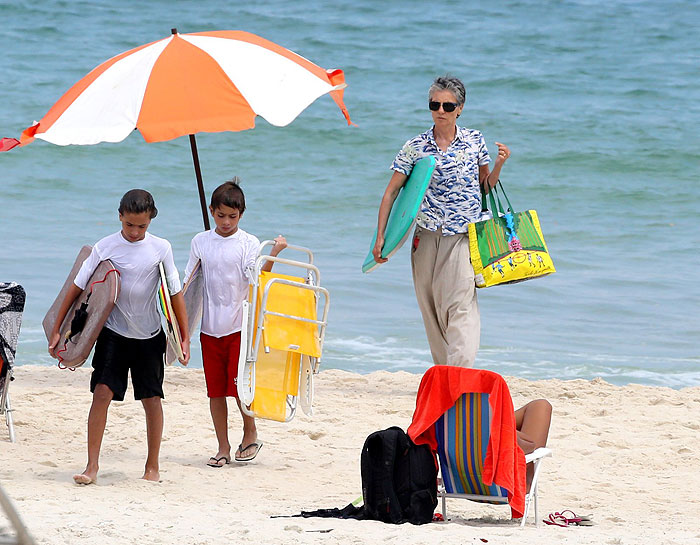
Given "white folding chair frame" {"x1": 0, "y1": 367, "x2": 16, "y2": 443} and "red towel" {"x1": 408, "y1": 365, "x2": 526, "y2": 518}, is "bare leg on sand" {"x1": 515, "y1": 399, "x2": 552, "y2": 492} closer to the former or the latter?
"red towel" {"x1": 408, "y1": 365, "x2": 526, "y2": 518}

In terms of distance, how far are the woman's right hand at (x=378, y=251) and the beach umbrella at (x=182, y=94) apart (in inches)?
30.8

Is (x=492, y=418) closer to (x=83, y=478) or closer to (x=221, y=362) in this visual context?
(x=221, y=362)

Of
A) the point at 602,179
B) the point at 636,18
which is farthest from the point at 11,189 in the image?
the point at 636,18

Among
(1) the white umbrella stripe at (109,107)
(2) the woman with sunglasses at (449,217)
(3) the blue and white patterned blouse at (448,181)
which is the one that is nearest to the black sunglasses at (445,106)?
(2) the woman with sunglasses at (449,217)

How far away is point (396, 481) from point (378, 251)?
1.42 metres

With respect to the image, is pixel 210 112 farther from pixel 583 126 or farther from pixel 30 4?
pixel 30 4

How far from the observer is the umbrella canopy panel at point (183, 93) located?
468 centimetres

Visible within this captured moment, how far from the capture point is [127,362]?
463 centimetres

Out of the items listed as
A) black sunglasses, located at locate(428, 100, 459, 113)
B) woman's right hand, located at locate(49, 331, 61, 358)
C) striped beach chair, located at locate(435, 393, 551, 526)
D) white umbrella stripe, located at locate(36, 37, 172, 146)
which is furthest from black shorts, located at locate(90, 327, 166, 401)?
black sunglasses, located at locate(428, 100, 459, 113)

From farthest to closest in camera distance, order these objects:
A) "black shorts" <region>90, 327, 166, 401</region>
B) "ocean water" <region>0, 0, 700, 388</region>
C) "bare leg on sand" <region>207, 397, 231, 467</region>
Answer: "ocean water" <region>0, 0, 700, 388</region> < "bare leg on sand" <region>207, 397, 231, 467</region> < "black shorts" <region>90, 327, 166, 401</region>

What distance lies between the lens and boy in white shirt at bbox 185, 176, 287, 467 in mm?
4891

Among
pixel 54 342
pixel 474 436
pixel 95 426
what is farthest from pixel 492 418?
pixel 54 342

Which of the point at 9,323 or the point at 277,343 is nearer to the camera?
the point at 277,343

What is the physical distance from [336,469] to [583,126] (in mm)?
13863
